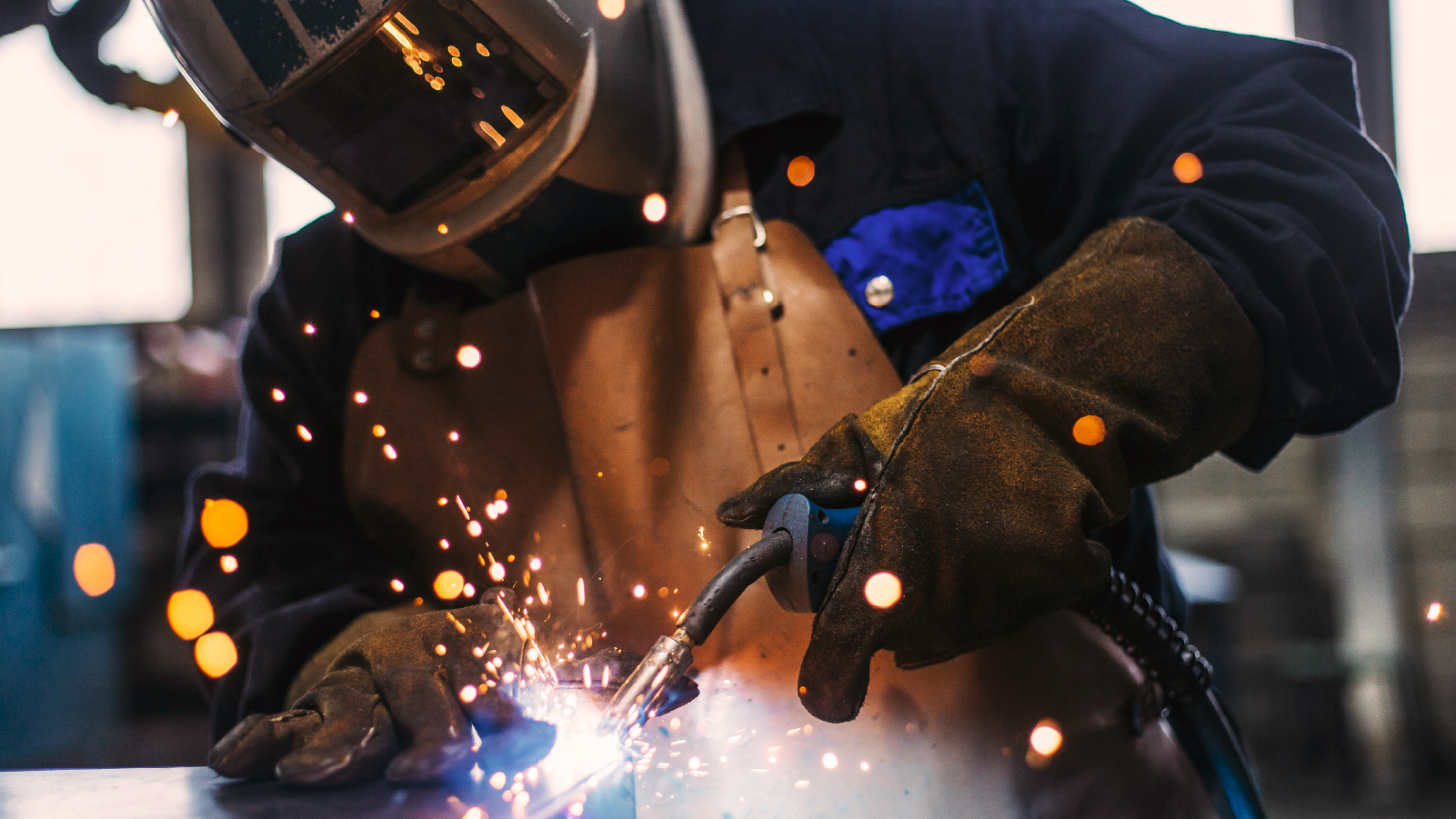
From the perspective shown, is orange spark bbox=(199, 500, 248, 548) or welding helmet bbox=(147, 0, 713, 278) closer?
welding helmet bbox=(147, 0, 713, 278)

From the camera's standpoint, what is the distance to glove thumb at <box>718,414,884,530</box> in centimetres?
53

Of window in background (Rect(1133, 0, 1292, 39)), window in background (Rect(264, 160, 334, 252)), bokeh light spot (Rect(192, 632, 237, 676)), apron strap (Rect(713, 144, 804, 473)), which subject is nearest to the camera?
apron strap (Rect(713, 144, 804, 473))

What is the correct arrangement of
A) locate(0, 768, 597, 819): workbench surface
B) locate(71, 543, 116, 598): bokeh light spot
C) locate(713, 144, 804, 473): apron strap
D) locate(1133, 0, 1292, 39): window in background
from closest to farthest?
1. locate(0, 768, 597, 819): workbench surface
2. locate(713, 144, 804, 473): apron strap
3. locate(1133, 0, 1292, 39): window in background
4. locate(71, 543, 116, 598): bokeh light spot

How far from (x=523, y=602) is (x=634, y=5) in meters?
0.55

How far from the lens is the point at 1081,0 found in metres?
0.78

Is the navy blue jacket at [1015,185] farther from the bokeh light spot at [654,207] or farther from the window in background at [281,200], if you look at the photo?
the window in background at [281,200]

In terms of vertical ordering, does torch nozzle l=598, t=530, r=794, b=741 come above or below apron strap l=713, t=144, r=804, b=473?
below

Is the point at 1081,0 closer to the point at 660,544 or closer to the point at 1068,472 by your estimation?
the point at 1068,472

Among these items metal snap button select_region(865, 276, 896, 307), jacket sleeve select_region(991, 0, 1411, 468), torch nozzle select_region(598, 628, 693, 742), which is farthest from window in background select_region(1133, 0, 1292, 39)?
→ torch nozzle select_region(598, 628, 693, 742)

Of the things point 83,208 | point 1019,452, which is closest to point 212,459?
point 83,208

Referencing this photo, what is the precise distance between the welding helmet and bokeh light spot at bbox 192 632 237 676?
1.50ft

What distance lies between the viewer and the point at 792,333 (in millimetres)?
752

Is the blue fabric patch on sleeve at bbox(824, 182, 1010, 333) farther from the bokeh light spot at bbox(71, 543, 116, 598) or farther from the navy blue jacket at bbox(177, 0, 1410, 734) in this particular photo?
the bokeh light spot at bbox(71, 543, 116, 598)

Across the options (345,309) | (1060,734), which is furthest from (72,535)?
(1060,734)
